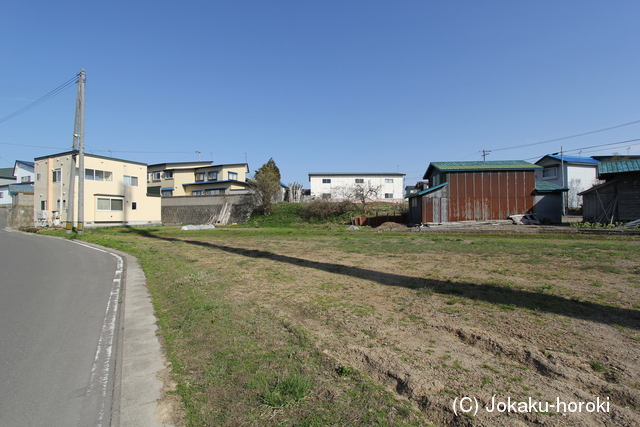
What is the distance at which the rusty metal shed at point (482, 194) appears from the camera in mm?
28281

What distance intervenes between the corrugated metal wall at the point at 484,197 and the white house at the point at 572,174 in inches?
681

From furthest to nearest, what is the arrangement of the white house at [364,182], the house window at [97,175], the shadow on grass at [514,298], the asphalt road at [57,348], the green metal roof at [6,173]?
the green metal roof at [6,173] < the white house at [364,182] < the house window at [97,175] < the shadow on grass at [514,298] < the asphalt road at [57,348]

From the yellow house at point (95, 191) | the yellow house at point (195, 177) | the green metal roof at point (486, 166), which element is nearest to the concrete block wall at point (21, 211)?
the yellow house at point (95, 191)

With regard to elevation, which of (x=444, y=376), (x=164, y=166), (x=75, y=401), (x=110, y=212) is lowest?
(x=75, y=401)

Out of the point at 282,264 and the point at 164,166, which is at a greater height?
the point at 164,166

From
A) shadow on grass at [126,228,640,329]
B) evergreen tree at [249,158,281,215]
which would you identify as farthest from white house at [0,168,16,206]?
shadow on grass at [126,228,640,329]

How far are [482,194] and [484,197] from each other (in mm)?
296

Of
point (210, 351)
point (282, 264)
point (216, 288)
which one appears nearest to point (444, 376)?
point (210, 351)

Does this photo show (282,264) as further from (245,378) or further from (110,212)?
(110,212)

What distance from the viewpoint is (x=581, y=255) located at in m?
10.7

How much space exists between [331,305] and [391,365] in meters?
2.37

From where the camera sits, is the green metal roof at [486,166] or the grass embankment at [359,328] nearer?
the grass embankment at [359,328]

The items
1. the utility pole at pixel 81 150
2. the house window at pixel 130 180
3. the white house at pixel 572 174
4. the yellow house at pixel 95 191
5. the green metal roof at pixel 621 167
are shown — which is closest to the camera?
the utility pole at pixel 81 150

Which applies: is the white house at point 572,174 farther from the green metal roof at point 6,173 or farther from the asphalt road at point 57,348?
the green metal roof at point 6,173
